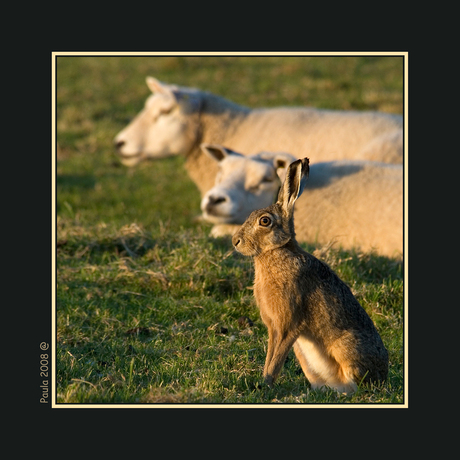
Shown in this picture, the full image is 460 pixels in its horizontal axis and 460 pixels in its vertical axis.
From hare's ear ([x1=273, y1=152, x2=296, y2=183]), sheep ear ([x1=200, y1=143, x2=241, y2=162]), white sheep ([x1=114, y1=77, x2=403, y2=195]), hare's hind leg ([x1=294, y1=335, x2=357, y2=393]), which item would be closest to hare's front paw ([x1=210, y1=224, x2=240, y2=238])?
hare's ear ([x1=273, y1=152, x2=296, y2=183])

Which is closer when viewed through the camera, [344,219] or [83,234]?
[83,234]

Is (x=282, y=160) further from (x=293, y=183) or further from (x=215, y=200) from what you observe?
(x=293, y=183)

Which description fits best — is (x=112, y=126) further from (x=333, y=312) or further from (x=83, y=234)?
(x=333, y=312)

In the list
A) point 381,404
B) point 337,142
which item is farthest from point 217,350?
point 337,142

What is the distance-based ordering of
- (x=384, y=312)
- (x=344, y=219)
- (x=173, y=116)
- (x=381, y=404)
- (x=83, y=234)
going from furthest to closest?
1. (x=173, y=116)
2. (x=344, y=219)
3. (x=83, y=234)
4. (x=384, y=312)
5. (x=381, y=404)

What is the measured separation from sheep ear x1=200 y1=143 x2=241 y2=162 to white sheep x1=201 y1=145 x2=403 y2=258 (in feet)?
0.87

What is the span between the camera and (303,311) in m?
4.91

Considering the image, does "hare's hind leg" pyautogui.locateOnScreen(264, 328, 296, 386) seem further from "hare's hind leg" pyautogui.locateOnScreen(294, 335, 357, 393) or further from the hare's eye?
the hare's eye

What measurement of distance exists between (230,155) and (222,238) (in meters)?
1.82

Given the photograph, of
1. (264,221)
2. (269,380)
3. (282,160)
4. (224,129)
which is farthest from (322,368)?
(224,129)

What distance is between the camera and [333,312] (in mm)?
4945

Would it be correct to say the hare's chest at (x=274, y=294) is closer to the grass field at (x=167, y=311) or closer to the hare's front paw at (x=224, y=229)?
the grass field at (x=167, y=311)

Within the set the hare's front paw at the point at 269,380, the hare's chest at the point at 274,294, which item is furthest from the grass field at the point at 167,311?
the hare's chest at the point at 274,294

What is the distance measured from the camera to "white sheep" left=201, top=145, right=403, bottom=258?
8.43m
